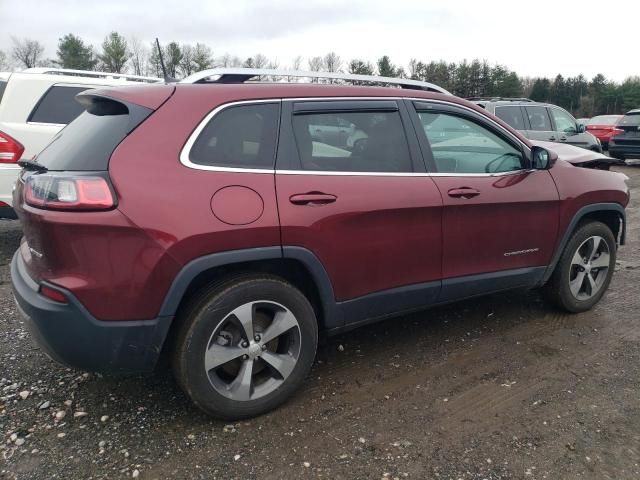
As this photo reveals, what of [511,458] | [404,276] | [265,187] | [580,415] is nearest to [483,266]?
[404,276]

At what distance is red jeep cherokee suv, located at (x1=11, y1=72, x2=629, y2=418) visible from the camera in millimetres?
2309

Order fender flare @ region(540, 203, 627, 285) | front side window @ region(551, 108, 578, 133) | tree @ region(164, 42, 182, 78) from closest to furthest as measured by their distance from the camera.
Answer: fender flare @ region(540, 203, 627, 285) < front side window @ region(551, 108, 578, 133) < tree @ region(164, 42, 182, 78)

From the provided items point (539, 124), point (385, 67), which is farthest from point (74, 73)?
point (385, 67)

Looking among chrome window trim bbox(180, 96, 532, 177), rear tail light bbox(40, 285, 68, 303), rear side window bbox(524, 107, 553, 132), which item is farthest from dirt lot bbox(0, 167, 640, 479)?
rear side window bbox(524, 107, 553, 132)

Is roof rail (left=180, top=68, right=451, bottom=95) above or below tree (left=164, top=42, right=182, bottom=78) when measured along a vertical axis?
below

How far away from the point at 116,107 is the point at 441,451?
231cm

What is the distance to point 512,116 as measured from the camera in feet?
35.3

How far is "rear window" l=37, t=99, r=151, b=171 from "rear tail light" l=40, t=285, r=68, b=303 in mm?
557

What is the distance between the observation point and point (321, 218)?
2693 mm

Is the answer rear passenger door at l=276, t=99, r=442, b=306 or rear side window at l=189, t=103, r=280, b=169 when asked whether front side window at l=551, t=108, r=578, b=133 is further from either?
rear side window at l=189, t=103, r=280, b=169

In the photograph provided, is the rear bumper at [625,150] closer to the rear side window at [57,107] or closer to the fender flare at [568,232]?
the fender flare at [568,232]

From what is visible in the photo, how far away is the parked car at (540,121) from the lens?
35.2 ft

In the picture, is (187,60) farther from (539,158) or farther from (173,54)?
(539,158)

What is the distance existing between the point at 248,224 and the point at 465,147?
1.80m
